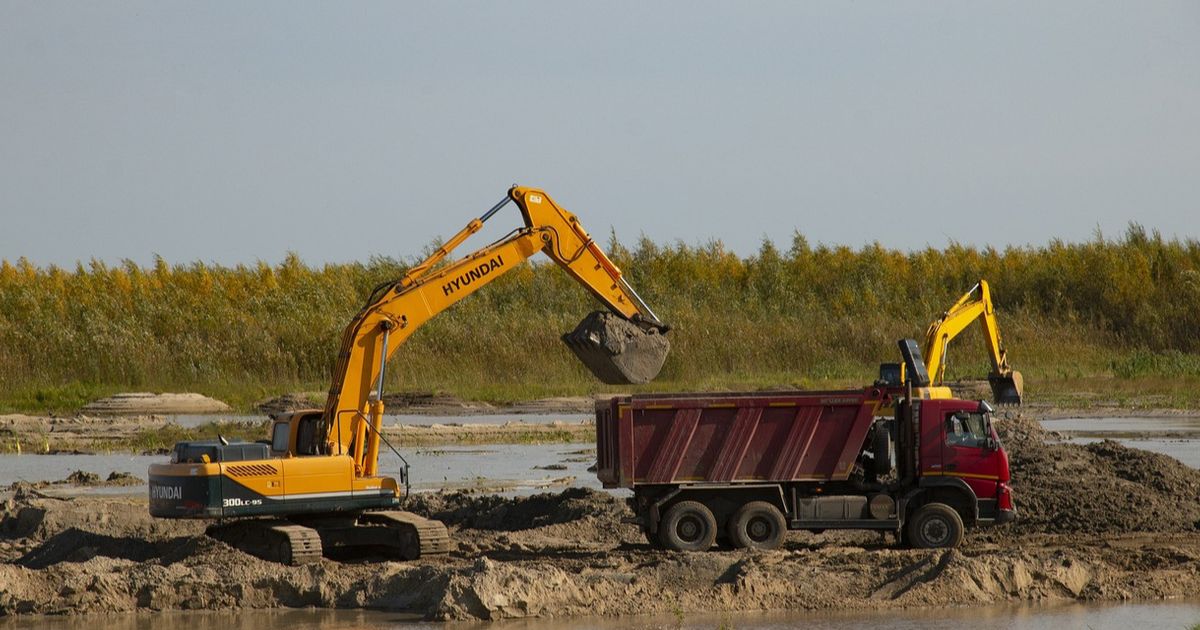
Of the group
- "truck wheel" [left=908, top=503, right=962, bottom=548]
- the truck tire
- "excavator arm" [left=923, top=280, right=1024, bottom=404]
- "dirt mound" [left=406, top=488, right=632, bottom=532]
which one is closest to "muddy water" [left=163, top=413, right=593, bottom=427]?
"excavator arm" [left=923, top=280, right=1024, bottom=404]

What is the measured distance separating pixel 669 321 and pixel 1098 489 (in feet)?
84.4

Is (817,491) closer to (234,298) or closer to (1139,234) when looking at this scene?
(234,298)

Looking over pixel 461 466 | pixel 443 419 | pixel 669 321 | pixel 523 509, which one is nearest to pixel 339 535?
pixel 523 509

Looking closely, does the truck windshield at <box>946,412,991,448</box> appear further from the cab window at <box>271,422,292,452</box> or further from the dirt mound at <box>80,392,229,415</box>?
the dirt mound at <box>80,392,229,415</box>

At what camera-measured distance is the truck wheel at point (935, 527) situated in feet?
54.2

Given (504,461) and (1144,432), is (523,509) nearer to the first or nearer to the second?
(504,461)

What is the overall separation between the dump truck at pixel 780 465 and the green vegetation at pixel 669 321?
21673 mm

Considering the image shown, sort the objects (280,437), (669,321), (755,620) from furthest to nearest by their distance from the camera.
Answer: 1. (669,321)
2. (280,437)
3. (755,620)

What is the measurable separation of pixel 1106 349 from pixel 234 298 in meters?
27.0

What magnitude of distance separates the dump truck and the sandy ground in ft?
1.44

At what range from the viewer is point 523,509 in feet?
63.0

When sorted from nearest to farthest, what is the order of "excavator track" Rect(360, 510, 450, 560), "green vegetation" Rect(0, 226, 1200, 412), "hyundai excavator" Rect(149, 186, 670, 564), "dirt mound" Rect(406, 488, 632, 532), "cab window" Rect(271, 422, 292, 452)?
"hyundai excavator" Rect(149, 186, 670, 564) → "excavator track" Rect(360, 510, 450, 560) → "cab window" Rect(271, 422, 292, 452) → "dirt mound" Rect(406, 488, 632, 532) → "green vegetation" Rect(0, 226, 1200, 412)

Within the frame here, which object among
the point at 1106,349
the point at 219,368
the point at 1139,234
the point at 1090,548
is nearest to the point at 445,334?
the point at 219,368

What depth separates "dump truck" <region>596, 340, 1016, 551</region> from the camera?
16.5 m
